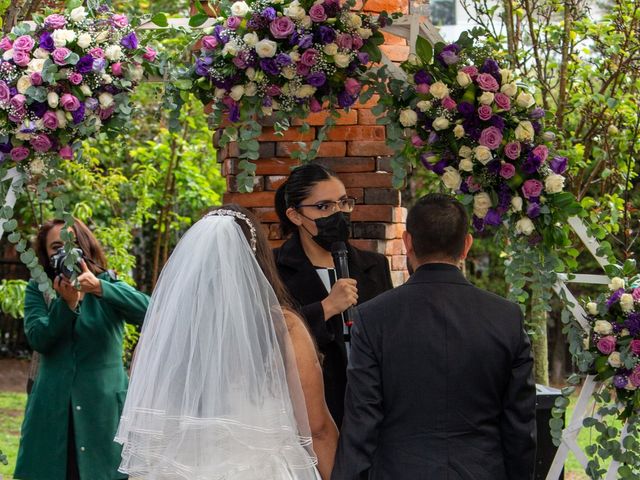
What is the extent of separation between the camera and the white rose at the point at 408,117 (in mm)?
3902

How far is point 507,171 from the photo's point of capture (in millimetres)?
3734

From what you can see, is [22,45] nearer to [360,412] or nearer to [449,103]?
[449,103]

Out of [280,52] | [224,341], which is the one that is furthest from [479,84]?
[224,341]

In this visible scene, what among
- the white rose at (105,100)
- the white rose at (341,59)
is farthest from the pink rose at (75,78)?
the white rose at (341,59)

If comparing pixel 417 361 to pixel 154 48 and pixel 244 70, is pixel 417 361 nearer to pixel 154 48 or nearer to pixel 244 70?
pixel 244 70

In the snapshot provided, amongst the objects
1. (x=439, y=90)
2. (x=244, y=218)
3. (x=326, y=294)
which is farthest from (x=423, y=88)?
(x=244, y=218)

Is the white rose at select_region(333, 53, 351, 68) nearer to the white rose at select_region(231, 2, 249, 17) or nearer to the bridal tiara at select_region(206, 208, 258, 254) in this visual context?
the white rose at select_region(231, 2, 249, 17)

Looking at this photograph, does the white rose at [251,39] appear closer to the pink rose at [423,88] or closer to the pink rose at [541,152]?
the pink rose at [423,88]

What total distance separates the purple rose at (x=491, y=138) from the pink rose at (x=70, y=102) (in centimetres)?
154

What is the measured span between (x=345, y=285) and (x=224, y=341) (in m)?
0.82

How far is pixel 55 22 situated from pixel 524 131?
1833 millimetres

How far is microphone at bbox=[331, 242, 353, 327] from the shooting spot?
3.81m

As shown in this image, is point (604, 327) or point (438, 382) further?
point (604, 327)

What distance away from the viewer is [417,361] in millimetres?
3012
